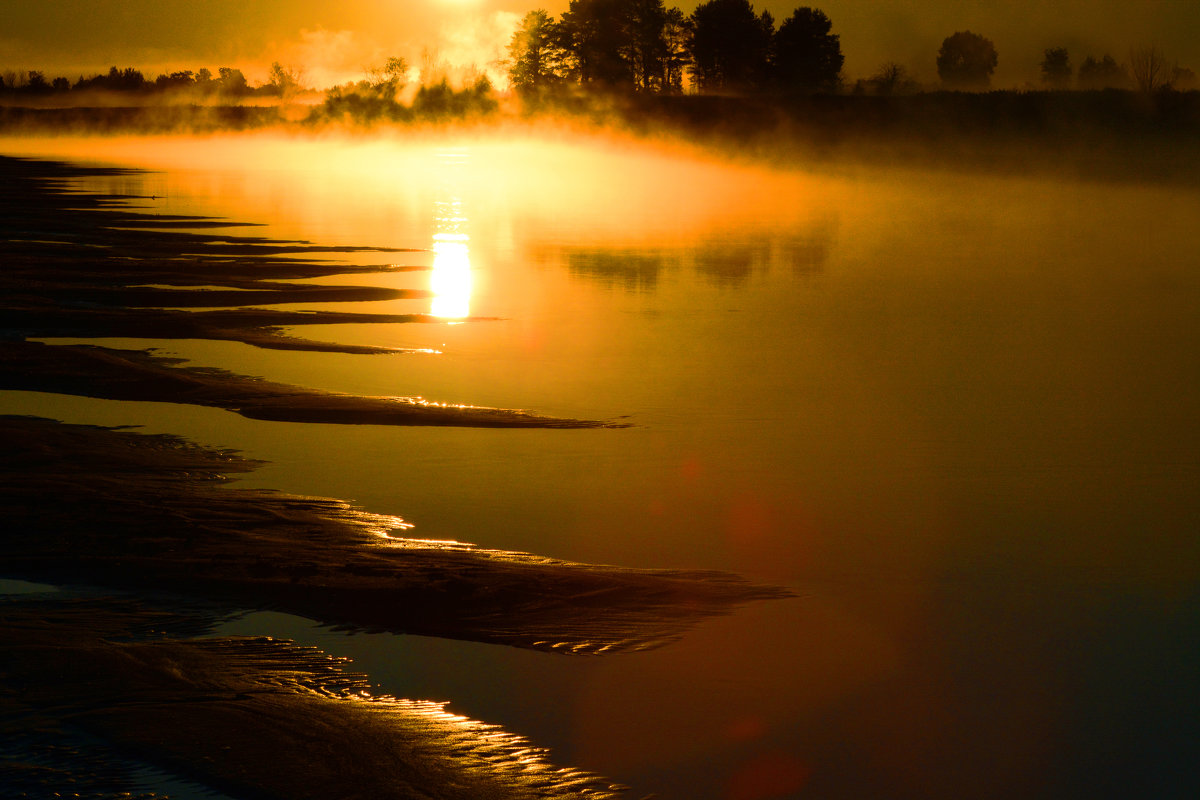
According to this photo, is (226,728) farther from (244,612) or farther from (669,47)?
(669,47)

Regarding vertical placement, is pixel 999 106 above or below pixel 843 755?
above

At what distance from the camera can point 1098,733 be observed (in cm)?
573

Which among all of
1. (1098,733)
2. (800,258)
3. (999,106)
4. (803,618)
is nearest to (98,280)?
(800,258)

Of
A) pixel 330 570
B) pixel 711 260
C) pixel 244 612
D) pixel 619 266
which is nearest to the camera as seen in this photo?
pixel 244 612

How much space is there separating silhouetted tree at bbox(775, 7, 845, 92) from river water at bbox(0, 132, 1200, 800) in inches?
3626

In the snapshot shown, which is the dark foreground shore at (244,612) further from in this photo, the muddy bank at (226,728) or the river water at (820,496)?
the river water at (820,496)

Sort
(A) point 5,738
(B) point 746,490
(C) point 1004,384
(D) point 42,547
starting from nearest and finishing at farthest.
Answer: (A) point 5,738, (D) point 42,547, (B) point 746,490, (C) point 1004,384

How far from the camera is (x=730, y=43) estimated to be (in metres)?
112

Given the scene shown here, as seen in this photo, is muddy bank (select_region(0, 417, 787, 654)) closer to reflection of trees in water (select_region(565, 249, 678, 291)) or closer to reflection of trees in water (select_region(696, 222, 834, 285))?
reflection of trees in water (select_region(565, 249, 678, 291))

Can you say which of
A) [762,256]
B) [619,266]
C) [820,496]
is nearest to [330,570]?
[820,496]

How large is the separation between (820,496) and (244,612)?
4.00 metres

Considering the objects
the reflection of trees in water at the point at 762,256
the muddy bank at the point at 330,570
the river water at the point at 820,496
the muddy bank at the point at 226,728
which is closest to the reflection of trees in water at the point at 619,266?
the river water at the point at 820,496

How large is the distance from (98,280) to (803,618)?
15792mm

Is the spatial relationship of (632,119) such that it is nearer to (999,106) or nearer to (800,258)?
(999,106)
